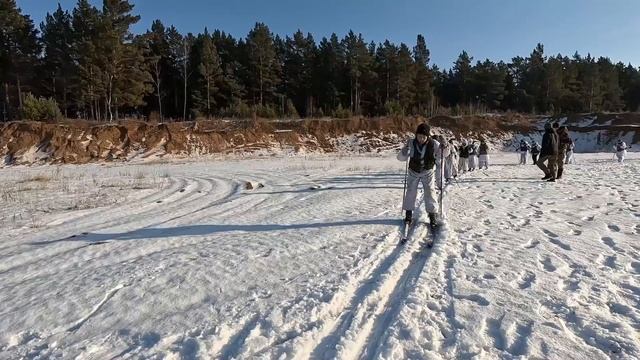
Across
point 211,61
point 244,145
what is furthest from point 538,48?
point 244,145

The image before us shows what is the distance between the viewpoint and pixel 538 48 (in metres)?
71.7

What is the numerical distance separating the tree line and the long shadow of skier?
3185 centimetres

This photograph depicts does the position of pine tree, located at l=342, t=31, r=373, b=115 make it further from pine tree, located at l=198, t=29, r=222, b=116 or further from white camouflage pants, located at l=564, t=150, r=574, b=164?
white camouflage pants, located at l=564, t=150, r=574, b=164

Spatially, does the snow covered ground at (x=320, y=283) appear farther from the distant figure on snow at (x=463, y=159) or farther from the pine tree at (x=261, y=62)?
the pine tree at (x=261, y=62)

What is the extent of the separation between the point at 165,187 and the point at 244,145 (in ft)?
65.7

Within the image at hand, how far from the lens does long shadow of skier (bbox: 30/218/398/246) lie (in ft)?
24.1

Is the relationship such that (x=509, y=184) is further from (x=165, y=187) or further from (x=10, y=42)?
(x=10, y=42)

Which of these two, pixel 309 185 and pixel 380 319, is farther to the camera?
pixel 309 185

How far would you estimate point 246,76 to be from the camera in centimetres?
5312

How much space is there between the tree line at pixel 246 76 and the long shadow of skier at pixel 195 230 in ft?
105

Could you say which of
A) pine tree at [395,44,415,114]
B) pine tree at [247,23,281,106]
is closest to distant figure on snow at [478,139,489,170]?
pine tree at [247,23,281,106]

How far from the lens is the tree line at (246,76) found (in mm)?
38125

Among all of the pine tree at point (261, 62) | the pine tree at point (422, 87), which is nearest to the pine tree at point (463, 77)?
the pine tree at point (422, 87)

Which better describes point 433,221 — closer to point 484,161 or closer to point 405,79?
point 484,161
